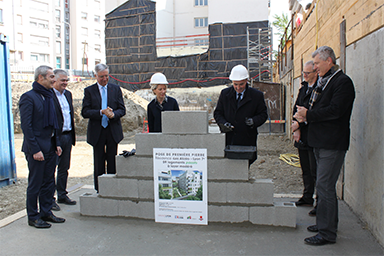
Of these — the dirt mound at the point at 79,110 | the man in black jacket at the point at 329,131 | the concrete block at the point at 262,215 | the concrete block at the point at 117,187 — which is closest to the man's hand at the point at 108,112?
the concrete block at the point at 117,187

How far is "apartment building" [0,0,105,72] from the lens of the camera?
4438 cm

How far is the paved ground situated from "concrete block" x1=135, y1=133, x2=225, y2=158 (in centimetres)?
94

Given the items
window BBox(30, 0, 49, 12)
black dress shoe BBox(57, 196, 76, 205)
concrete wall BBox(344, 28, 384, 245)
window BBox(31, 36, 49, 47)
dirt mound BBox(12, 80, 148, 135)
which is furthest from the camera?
window BBox(30, 0, 49, 12)

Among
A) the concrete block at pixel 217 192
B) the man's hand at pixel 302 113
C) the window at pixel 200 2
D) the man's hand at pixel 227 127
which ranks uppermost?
the window at pixel 200 2

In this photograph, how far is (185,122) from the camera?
397 cm

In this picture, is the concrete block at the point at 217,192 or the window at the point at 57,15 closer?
the concrete block at the point at 217,192

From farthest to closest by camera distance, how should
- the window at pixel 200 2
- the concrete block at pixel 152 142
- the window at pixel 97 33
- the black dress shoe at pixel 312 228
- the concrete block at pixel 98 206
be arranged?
the window at pixel 97 33
the window at pixel 200 2
the concrete block at pixel 98 206
the concrete block at pixel 152 142
the black dress shoe at pixel 312 228

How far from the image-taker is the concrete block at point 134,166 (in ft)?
13.5

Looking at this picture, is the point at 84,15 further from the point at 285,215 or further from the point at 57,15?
the point at 285,215

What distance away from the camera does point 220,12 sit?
33.5 m

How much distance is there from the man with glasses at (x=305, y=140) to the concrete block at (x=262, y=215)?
82 cm

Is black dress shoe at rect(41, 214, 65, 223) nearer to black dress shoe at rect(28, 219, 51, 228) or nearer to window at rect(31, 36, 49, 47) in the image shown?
black dress shoe at rect(28, 219, 51, 228)

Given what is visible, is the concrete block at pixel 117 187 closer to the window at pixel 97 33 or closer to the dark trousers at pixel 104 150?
the dark trousers at pixel 104 150

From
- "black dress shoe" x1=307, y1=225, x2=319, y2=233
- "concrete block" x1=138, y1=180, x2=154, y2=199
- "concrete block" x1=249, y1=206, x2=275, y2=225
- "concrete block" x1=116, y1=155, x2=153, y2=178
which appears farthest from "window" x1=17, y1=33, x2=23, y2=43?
"black dress shoe" x1=307, y1=225, x2=319, y2=233
